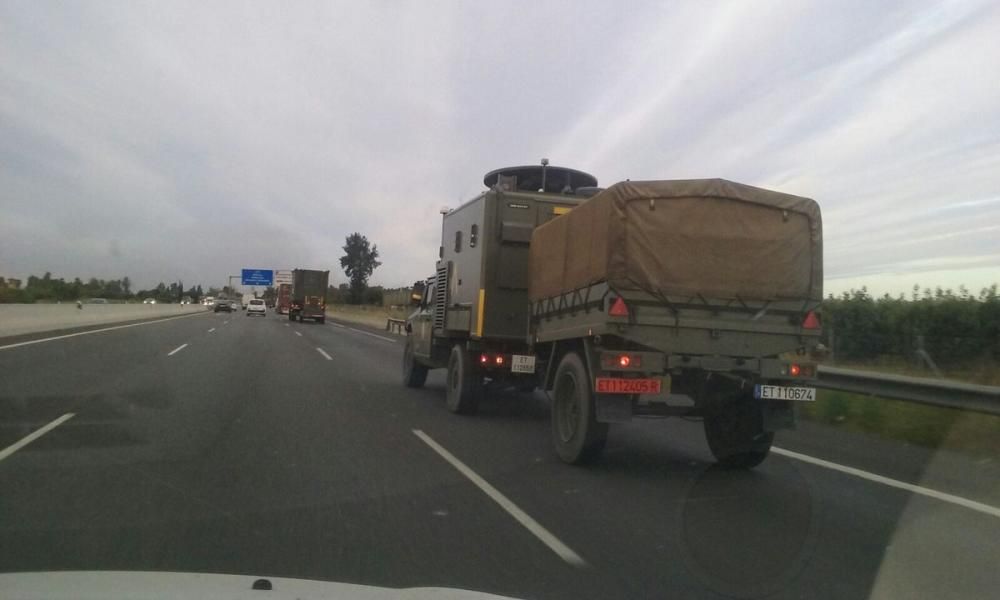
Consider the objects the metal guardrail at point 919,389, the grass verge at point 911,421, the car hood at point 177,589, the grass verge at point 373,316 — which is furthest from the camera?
the grass verge at point 373,316

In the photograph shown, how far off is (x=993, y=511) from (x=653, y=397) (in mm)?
3045

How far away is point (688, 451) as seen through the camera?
10211 mm

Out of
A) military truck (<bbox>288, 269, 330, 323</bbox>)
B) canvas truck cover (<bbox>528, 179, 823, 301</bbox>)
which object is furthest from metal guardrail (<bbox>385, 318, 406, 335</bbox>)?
canvas truck cover (<bbox>528, 179, 823, 301</bbox>)

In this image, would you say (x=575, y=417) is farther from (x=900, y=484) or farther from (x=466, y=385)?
(x=466, y=385)

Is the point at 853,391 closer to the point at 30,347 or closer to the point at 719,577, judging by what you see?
the point at 719,577

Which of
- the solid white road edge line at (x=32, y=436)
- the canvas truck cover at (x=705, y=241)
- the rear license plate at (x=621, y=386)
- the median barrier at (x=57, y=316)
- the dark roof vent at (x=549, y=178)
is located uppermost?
the dark roof vent at (x=549, y=178)

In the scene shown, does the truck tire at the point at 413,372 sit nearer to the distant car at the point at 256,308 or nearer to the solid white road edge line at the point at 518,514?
the solid white road edge line at the point at 518,514

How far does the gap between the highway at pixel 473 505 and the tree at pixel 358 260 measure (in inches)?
4772

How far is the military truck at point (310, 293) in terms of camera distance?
185 ft

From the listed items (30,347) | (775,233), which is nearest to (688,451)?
(775,233)

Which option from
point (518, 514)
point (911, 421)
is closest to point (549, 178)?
point (911, 421)

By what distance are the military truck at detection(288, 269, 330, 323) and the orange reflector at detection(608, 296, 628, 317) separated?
50.0 m

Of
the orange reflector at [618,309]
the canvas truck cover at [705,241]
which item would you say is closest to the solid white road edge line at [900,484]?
the canvas truck cover at [705,241]

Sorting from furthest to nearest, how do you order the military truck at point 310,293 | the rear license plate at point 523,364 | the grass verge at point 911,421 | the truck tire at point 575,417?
the military truck at point 310,293 < the rear license plate at point 523,364 < the grass verge at point 911,421 < the truck tire at point 575,417
